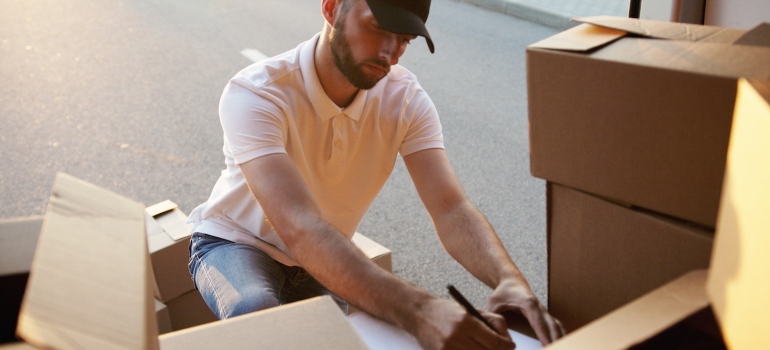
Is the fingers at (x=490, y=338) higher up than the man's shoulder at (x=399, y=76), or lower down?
→ lower down

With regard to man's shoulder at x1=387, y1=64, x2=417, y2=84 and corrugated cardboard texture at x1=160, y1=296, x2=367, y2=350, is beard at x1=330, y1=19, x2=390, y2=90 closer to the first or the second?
man's shoulder at x1=387, y1=64, x2=417, y2=84

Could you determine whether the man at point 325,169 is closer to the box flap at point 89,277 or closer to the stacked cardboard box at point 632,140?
the stacked cardboard box at point 632,140

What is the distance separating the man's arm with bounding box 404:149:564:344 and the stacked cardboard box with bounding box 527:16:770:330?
0.30 ft

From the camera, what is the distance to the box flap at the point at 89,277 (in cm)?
66

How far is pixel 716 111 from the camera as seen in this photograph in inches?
36.0

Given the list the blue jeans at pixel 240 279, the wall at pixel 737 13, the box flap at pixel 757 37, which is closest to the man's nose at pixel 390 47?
the blue jeans at pixel 240 279

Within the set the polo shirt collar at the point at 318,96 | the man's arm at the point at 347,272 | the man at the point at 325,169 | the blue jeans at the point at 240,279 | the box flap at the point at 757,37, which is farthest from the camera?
the polo shirt collar at the point at 318,96

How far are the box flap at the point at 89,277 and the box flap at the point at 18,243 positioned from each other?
0.14 m

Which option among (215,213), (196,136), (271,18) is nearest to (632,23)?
(215,213)

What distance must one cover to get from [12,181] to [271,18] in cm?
245

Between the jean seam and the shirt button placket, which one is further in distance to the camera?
the shirt button placket

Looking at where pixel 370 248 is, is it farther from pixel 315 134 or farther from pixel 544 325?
pixel 544 325

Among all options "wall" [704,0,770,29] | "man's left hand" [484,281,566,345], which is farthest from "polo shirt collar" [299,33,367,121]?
"wall" [704,0,770,29]

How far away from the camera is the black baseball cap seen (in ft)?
5.08
